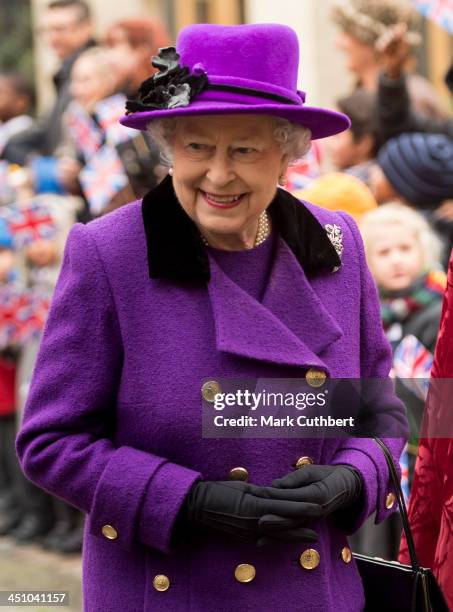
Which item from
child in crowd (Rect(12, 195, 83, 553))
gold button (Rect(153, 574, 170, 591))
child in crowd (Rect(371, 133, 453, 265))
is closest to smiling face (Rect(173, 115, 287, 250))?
gold button (Rect(153, 574, 170, 591))

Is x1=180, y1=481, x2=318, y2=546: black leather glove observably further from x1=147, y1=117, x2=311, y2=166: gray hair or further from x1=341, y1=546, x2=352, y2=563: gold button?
x1=147, y1=117, x2=311, y2=166: gray hair

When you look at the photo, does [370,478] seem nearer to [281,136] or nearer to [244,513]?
[244,513]

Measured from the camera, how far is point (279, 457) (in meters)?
2.80

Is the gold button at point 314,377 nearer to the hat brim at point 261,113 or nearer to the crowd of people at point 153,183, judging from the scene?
the hat brim at point 261,113

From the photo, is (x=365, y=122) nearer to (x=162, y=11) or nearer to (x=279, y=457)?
(x=279, y=457)

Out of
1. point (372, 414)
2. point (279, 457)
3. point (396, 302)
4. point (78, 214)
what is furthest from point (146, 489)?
point (78, 214)

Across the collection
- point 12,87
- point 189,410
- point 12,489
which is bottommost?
point 12,489

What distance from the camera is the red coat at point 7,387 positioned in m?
7.43

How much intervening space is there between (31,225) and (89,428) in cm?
449

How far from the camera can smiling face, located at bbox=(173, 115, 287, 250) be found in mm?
2740

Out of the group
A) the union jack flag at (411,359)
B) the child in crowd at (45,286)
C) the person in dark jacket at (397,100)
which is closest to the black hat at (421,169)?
the person in dark jacket at (397,100)

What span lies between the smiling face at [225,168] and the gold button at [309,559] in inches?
27.7

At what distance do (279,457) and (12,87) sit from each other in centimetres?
840

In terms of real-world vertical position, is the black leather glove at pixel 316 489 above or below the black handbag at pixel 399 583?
above
